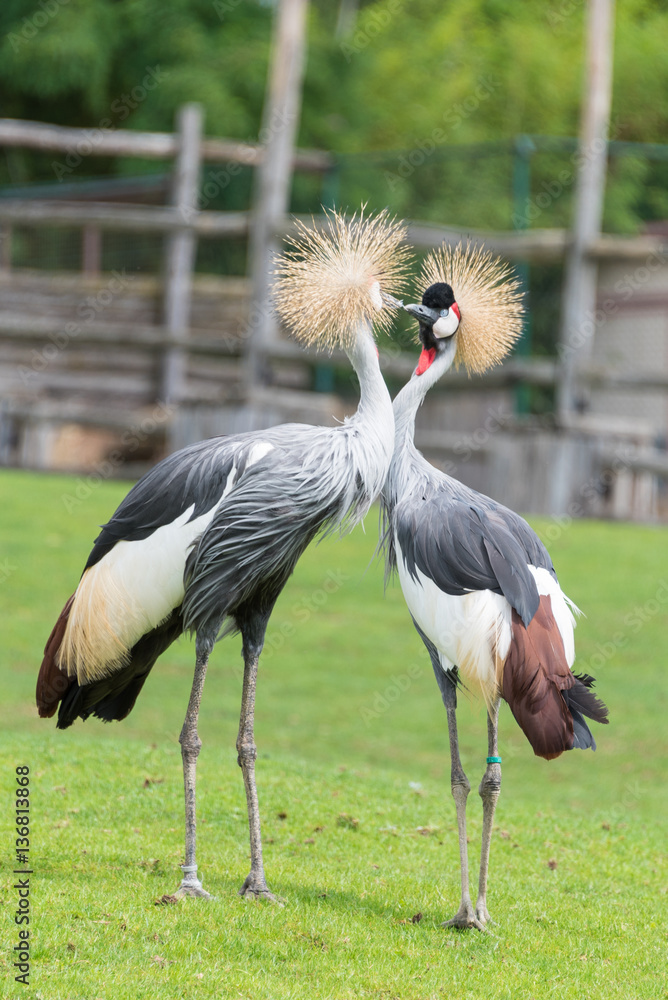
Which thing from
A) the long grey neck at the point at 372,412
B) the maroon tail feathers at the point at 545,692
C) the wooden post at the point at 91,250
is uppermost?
the wooden post at the point at 91,250

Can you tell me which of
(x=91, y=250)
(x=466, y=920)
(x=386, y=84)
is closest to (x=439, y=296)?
(x=466, y=920)

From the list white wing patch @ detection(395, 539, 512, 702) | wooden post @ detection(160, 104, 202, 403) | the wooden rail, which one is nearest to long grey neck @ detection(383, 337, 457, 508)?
white wing patch @ detection(395, 539, 512, 702)

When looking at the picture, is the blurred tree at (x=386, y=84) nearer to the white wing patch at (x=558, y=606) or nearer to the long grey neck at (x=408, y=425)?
the long grey neck at (x=408, y=425)

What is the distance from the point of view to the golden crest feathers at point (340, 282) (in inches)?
185

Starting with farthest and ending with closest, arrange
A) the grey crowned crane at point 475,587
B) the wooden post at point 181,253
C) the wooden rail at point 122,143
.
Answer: the wooden post at point 181,253
the wooden rail at point 122,143
the grey crowned crane at point 475,587

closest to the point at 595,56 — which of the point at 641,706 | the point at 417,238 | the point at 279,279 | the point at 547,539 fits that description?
the point at 417,238

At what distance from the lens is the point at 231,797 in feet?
19.5

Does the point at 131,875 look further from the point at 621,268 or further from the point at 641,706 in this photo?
the point at 621,268

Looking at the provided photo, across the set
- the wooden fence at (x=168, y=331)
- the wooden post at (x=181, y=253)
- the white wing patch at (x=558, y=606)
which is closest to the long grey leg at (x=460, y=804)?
the white wing patch at (x=558, y=606)

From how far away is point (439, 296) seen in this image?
4797mm

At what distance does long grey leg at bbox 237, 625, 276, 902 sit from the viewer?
4.55m

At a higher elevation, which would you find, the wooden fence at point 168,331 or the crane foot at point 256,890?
the wooden fence at point 168,331

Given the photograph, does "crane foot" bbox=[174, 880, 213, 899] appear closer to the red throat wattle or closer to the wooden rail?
the red throat wattle

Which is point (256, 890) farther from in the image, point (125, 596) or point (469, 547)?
point (469, 547)
